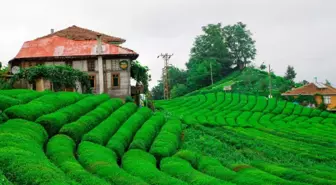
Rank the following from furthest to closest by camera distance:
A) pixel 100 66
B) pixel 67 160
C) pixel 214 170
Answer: pixel 100 66, pixel 214 170, pixel 67 160

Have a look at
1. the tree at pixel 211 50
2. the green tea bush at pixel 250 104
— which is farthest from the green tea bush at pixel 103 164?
the tree at pixel 211 50

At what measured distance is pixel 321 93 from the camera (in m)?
82.4

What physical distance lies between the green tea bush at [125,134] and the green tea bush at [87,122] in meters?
1.80

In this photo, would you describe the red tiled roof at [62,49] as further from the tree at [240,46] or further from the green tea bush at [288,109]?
the tree at [240,46]

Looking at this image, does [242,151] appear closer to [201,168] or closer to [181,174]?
[201,168]

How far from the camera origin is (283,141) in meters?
39.6

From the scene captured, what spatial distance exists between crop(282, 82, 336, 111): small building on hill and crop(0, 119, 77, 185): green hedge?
2800 inches

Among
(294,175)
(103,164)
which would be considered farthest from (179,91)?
(103,164)

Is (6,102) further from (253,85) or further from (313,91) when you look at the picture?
(253,85)

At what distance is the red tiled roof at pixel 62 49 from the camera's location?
49.8 m

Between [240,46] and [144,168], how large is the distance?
10929 centimetres

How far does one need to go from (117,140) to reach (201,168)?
5.43 meters

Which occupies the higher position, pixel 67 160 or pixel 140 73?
pixel 140 73

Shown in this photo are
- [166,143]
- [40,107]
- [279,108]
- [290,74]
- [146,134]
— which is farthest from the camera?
[290,74]
